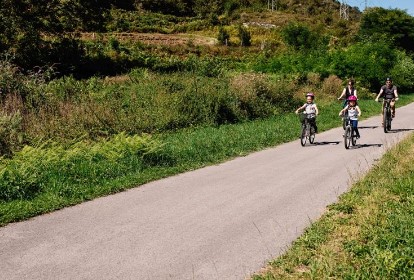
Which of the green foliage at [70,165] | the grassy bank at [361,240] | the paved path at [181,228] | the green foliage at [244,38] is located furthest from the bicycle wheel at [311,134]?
the green foliage at [244,38]

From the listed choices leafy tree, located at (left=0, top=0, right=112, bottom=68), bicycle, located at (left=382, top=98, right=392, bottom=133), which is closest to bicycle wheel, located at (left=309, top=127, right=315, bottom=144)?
bicycle, located at (left=382, top=98, right=392, bottom=133)

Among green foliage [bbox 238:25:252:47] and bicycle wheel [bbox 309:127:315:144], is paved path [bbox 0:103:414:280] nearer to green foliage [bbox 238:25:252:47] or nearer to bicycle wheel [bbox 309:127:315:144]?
bicycle wheel [bbox 309:127:315:144]

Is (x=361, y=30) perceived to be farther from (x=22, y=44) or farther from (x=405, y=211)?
(x=405, y=211)

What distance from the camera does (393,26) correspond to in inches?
2175

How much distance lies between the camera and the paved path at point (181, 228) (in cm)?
536

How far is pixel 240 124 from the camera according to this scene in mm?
18953

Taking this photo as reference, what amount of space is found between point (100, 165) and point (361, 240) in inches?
250

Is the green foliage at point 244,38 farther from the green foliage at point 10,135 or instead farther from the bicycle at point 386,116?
the green foliage at point 10,135

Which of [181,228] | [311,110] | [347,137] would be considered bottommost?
[181,228]

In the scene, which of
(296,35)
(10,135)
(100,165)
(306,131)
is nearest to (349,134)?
(306,131)

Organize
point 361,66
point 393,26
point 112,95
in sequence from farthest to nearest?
point 393,26, point 361,66, point 112,95

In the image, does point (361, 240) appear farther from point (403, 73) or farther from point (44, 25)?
point (403, 73)

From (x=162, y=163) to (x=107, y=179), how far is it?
78.9 inches

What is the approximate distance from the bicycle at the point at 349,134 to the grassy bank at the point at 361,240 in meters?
5.51
